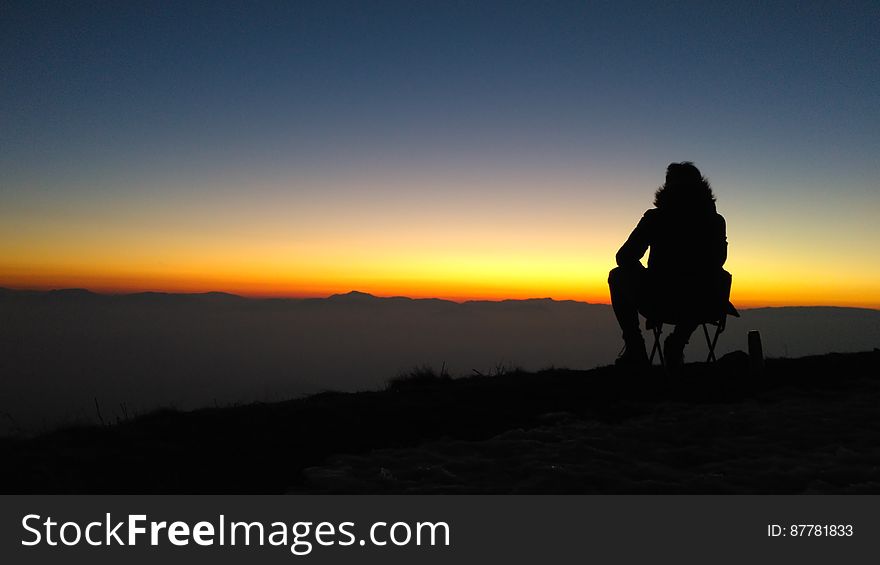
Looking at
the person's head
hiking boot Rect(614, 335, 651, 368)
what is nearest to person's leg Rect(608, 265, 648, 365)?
hiking boot Rect(614, 335, 651, 368)

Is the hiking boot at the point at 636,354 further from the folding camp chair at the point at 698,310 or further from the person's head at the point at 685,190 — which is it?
the person's head at the point at 685,190

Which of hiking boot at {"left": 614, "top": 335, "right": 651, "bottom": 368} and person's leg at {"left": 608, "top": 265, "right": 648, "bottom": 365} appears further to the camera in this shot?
hiking boot at {"left": 614, "top": 335, "right": 651, "bottom": 368}

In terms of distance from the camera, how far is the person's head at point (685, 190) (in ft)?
21.7

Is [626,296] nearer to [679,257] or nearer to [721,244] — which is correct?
[679,257]

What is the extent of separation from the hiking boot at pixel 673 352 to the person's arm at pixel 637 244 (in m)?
1.01

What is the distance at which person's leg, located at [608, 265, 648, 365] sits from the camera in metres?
6.79

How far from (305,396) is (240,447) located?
9.18 ft

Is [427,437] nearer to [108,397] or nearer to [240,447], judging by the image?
A: [240,447]

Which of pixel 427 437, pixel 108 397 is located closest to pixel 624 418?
pixel 427 437

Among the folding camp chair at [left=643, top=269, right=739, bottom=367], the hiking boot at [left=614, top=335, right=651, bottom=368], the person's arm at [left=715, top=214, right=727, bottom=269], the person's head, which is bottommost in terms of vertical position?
the hiking boot at [left=614, top=335, right=651, bottom=368]

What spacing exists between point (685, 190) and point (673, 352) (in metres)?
1.89

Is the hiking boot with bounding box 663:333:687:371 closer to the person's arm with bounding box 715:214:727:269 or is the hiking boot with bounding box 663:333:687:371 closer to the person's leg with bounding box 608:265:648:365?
the person's leg with bounding box 608:265:648:365

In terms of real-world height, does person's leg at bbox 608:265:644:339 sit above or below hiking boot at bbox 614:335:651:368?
above

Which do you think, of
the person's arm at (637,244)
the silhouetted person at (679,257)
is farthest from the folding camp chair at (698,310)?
the person's arm at (637,244)
